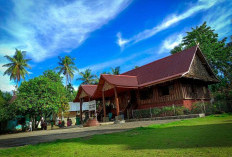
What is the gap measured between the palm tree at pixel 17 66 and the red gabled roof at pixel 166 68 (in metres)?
35.1

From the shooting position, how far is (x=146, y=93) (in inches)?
827

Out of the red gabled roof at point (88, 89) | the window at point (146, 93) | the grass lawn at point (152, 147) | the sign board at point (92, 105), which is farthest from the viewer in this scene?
the red gabled roof at point (88, 89)

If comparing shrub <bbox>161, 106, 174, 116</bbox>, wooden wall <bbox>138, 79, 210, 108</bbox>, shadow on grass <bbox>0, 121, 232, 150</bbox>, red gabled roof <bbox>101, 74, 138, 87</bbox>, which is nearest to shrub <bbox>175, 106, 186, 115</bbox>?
shrub <bbox>161, 106, 174, 116</bbox>

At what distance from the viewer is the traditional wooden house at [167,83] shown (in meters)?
17.6

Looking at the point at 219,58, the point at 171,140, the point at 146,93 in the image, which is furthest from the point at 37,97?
the point at 219,58

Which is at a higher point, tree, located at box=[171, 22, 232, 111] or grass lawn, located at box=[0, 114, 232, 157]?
tree, located at box=[171, 22, 232, 111]

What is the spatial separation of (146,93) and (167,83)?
10.8 ft

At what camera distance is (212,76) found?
22500 mm

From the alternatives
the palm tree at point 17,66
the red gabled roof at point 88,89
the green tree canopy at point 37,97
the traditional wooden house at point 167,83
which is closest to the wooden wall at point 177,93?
the traditional wooden house at point 167,83

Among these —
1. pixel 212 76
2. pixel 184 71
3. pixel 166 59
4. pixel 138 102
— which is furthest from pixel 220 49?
pixel 138 102

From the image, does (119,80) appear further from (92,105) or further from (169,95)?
(169,95)

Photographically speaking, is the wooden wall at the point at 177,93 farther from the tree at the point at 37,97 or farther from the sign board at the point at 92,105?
the tree at the point at 37,97

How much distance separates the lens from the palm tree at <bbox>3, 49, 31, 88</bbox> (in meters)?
43.7

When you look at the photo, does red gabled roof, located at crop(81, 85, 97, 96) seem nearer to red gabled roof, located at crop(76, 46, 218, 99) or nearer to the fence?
red gabled roof, located at crop(76, 46, 218, 99)
